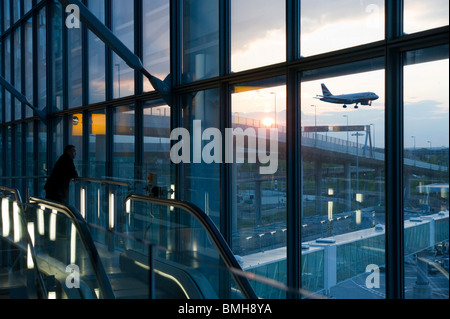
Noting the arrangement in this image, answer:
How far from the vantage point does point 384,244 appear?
470cm

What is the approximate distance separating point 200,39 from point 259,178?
8.09ft

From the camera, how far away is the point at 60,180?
8.00 m

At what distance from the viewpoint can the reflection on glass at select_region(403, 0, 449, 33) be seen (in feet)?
13.8

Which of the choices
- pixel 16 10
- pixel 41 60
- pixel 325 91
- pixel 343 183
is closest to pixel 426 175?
pixel 343 183

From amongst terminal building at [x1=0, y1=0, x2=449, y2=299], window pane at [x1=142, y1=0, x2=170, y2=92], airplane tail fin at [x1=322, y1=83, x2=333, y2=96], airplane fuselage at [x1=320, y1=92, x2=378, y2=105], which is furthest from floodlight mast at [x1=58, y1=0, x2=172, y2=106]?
airplane fuselage at [x1=320, y1=92, x2=378, y2=105]

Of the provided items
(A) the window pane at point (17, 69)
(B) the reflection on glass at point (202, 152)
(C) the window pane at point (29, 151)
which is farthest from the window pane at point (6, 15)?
(B) the reflection on glass at point (202, 152)

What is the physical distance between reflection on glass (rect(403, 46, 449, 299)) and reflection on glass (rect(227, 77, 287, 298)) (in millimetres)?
1608

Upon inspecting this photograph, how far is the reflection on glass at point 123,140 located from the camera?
8.76 metres

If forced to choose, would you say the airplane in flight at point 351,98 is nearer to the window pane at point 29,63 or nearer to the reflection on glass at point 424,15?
the reflection on glass at point 424,15

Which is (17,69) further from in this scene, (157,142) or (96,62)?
(157,142)
